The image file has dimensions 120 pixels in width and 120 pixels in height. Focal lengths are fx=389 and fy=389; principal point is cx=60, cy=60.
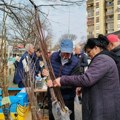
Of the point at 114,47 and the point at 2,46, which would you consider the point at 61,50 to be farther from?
the point at 114,47

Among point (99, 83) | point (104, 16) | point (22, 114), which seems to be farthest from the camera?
point (104, 16)

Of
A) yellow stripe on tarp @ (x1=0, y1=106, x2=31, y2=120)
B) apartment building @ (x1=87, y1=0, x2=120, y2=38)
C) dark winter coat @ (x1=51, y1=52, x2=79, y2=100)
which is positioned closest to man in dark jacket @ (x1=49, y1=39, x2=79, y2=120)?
dark winter coat @ (x1=51, y1=52, x2=79, y2=100)

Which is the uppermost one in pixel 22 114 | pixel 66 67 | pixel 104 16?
pixel 104 16

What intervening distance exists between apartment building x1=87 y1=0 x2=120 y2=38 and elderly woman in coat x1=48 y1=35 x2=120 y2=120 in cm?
6560

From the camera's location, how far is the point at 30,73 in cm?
435

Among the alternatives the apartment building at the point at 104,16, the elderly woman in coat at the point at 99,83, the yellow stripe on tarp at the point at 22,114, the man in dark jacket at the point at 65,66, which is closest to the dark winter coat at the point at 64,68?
the man in dark jacket at the point at 65,66

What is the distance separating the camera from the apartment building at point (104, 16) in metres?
70.8

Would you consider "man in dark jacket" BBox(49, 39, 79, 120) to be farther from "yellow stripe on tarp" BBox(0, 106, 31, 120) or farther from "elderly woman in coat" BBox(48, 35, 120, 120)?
"elderly woman in coat" BBox(48, 35, 120, 120)

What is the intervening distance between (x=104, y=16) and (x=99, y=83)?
7213cm

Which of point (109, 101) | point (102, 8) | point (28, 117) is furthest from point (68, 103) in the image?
point (102, 8)

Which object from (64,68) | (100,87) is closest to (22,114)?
(64,68)

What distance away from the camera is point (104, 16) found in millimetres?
74812

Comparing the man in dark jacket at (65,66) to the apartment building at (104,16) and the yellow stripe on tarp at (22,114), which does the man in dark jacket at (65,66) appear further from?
the apartment building at (104,16)

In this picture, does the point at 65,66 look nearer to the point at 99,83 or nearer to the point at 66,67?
the point at 66,67
